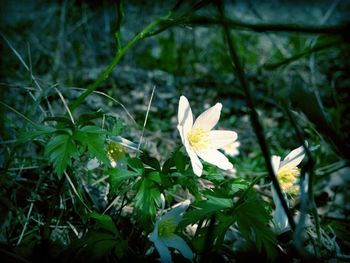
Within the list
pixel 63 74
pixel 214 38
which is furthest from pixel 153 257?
pixel 214 38

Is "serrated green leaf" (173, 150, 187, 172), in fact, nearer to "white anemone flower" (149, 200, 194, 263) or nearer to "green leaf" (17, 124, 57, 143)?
"white anemone flower" (149, 200, 194, 263)

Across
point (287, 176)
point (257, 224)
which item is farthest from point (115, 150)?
point (287, 176)

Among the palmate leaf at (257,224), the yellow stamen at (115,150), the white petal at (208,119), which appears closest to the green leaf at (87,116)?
the yellow stamen at (115,150)

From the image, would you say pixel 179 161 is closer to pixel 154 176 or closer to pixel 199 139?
pixel 154 176

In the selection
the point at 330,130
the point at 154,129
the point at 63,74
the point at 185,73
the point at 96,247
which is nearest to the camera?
the point at 330,130

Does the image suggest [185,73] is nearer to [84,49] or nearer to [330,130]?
[84,49]
